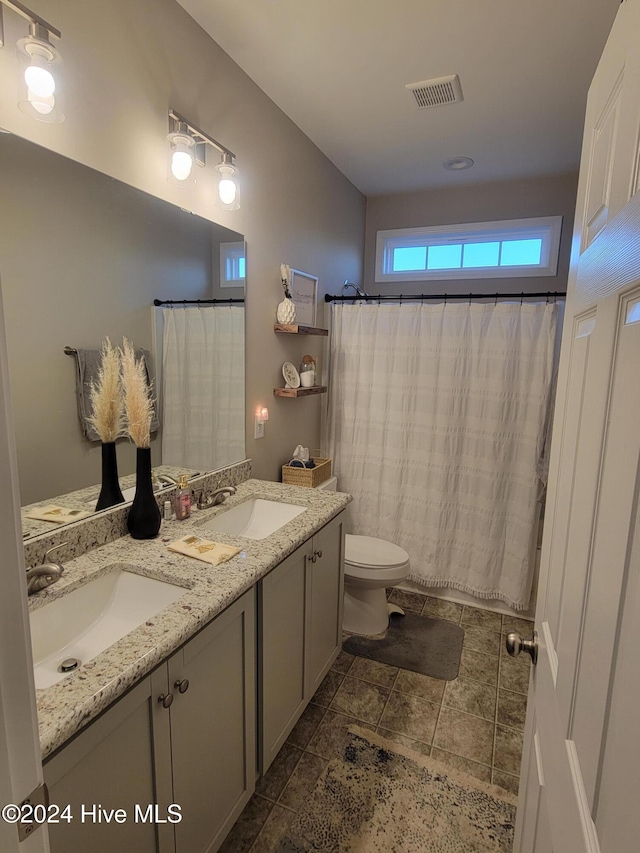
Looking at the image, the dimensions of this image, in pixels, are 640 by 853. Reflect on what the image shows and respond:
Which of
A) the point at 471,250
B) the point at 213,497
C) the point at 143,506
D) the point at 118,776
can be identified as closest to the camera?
the point at 118,776

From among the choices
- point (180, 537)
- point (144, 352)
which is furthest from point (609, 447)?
point (144, 352)

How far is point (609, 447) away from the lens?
1.91 ft

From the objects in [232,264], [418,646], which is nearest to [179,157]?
[232,264]

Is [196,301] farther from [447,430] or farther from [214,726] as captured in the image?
[447,430]

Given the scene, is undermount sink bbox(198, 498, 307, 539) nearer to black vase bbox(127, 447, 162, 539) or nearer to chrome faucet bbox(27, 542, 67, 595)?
black vase bbox(127, 447, 162, 539)

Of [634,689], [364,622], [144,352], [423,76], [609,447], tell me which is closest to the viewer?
[634,689]

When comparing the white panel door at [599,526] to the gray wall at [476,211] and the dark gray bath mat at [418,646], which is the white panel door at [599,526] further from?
the gray wall at [476,211]

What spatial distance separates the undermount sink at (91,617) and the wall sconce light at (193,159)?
1.42m

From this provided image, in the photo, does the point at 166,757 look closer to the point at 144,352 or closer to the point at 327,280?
the point at 144,352

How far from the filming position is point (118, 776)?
929 millimetres

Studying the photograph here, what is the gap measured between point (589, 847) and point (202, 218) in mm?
2055

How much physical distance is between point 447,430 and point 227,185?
6.06 ft

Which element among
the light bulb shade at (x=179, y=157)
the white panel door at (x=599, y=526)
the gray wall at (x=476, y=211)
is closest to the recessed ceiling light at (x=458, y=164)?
the gray wall at (x=476, y=211)

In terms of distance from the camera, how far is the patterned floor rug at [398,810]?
1444 mm
